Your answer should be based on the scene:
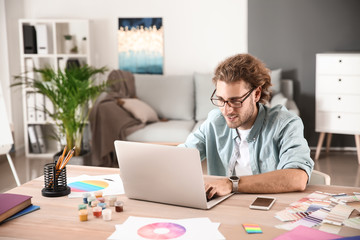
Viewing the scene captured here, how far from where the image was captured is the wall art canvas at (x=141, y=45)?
5.66 metres

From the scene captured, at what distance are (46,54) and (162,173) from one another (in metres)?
4.15

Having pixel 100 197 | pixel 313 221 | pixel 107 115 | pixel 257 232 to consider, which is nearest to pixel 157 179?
pixel 100 197

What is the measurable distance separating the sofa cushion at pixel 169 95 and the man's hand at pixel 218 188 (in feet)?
12.0

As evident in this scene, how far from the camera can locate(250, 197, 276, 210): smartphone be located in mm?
1580

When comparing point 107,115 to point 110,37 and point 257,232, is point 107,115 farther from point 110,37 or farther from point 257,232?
point 257,232

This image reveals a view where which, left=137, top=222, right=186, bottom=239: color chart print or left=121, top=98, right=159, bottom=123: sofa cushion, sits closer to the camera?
left=137, top=222, right=186, bottom=239: color chart print

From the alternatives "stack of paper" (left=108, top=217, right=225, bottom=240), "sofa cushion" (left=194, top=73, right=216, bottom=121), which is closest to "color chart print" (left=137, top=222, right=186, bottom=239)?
"stack of paper" (left=108, top=217, right=225, bottom=240)

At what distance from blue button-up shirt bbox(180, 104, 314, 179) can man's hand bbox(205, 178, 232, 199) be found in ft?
0.90

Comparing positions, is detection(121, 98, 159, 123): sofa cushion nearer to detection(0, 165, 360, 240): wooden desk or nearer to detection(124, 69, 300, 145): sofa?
detection(124, 69, 300, 145): sofa

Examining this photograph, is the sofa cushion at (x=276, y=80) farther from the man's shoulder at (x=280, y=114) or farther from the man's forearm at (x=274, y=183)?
the man's forearm at (x=274, y=183)

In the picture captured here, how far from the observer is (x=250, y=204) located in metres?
1.63

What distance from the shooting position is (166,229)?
1421 mm

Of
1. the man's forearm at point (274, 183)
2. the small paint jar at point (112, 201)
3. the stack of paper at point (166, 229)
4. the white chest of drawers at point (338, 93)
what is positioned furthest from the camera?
the white chest of drawers at point (338, 93)

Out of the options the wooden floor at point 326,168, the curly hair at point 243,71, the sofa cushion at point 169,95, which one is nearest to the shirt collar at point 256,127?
the curly hair at point 243,71
